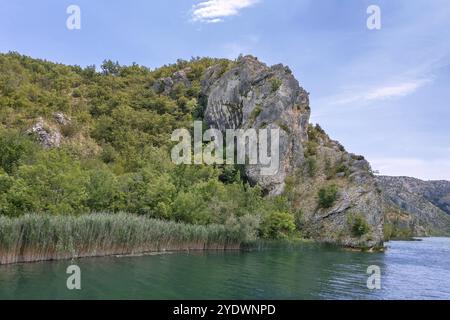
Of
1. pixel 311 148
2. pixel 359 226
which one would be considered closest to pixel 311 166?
pixel 311 148

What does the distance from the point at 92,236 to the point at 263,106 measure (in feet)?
159

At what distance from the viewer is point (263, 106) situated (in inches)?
2948

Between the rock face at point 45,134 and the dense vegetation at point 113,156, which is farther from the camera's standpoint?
the rock face at point 45,134

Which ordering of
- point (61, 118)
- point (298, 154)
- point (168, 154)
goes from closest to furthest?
point (61, 118) → point (168, 154) → point (298, 154)

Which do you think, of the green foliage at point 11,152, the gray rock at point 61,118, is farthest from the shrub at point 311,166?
the green foliage at point 11,152

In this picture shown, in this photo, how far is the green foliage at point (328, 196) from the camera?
6625 cm

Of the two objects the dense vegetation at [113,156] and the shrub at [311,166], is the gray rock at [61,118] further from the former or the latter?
the shrub at [311,166]

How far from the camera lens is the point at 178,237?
40656mm

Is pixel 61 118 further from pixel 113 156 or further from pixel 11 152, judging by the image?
pixel 11 152

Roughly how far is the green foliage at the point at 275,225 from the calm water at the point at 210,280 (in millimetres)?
15612

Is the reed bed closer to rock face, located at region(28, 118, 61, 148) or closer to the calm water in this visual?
the calm water

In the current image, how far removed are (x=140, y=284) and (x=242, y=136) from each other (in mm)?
52928
